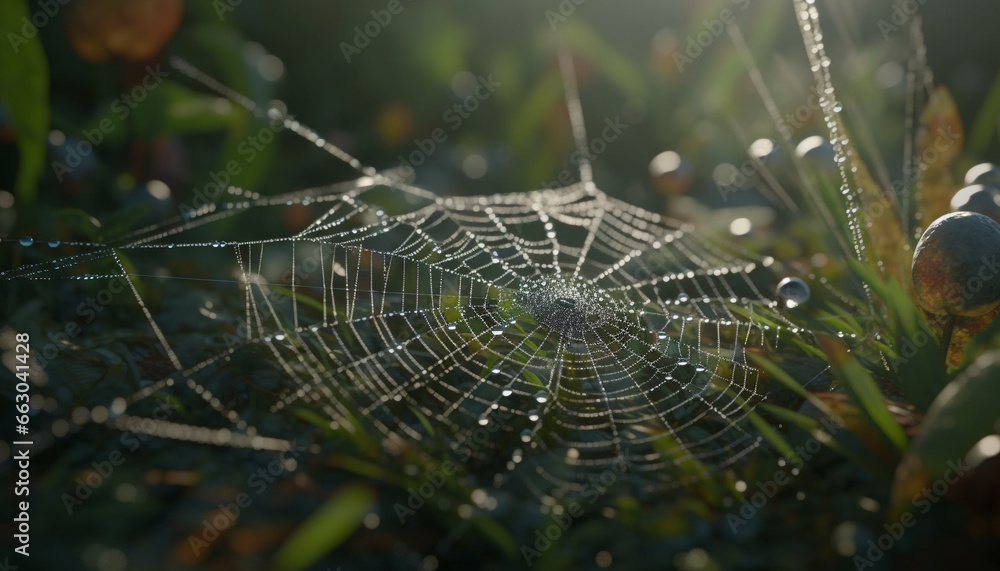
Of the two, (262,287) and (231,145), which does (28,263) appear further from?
(231,145)

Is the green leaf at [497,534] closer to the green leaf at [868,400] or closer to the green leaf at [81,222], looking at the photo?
the green leaf at [868,400]

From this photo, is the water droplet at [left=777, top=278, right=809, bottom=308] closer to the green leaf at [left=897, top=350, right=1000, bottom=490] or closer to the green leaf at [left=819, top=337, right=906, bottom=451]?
the green leaf at [left=819, top=337, right=906, bottom=451]

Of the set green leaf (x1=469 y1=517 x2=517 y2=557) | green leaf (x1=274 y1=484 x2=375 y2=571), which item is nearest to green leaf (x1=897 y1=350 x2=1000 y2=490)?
green leaf (x1=469 y1=517 x2=517 y2=557)

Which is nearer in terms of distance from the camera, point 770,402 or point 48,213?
point 770,402

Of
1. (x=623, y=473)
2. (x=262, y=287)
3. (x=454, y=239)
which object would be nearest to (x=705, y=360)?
(x=623, y=473)

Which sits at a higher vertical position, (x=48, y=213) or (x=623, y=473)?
(x=48, y=213)

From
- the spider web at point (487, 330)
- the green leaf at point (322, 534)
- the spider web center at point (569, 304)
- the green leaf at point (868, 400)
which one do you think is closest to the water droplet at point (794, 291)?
the spider web at point (487, 330)
